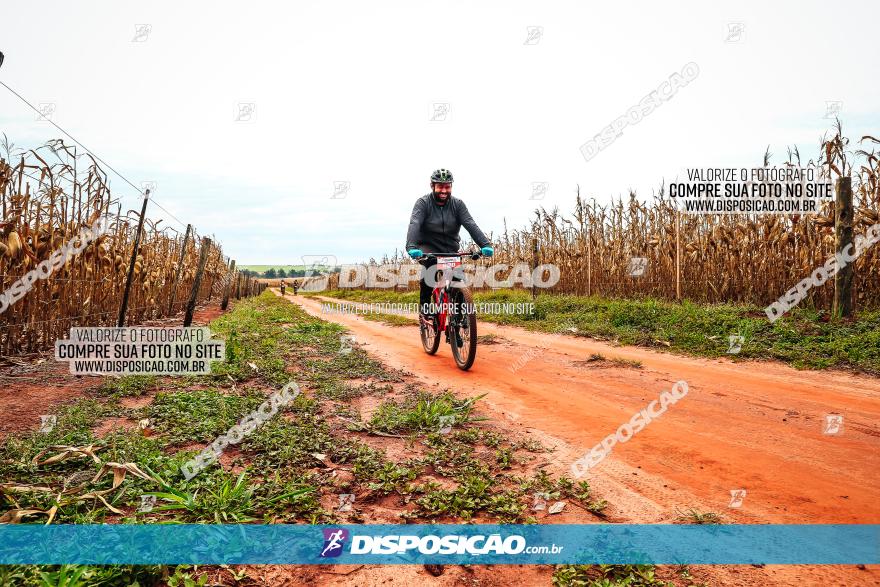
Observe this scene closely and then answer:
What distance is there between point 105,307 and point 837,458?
33.5ft

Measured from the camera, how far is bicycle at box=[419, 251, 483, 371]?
5863mm

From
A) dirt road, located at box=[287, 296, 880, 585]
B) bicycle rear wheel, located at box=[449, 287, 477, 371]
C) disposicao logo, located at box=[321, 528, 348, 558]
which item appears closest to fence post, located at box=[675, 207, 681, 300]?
dirt road, located at box=[287, 296, 880, 585]

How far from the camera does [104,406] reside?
3908 millimetres

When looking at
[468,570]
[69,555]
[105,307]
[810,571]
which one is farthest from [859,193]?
[105,307]

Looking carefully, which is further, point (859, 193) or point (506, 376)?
point (859, 193)

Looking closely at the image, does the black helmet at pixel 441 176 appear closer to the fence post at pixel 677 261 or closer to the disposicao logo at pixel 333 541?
the disposicao logo at pixel 333 541

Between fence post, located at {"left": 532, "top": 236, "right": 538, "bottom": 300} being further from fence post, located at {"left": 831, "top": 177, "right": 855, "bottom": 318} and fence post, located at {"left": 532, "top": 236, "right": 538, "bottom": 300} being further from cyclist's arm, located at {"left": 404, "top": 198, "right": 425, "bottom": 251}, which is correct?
cyclist's arm, located at {"left": 404, "top": 198, "right": 425, "bottom": 251}

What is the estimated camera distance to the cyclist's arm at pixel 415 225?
655cm

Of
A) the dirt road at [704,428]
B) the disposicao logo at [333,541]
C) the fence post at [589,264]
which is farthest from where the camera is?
the fence post at [589,264]

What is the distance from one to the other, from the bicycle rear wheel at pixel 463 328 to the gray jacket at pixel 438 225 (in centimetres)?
95

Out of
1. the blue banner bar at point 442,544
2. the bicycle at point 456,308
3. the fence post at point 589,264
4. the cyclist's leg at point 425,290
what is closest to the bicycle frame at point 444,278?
the bicycle at point 456,308

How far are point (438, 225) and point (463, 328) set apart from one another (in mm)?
1669

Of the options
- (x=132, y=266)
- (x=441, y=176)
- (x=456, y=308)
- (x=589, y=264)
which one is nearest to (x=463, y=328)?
(x=456, y=308)

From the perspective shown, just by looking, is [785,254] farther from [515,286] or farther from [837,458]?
[515,286]
